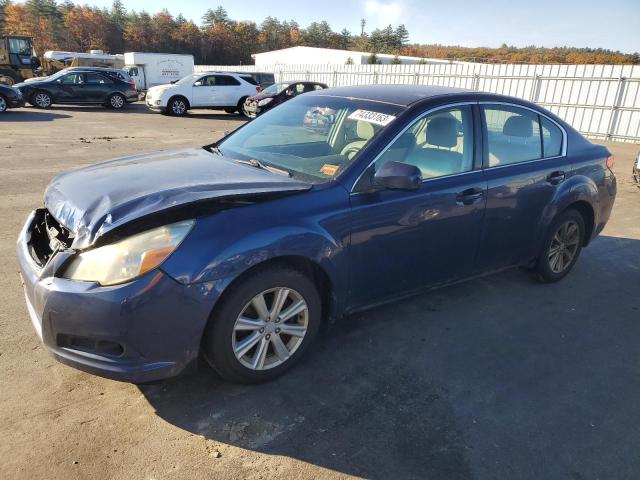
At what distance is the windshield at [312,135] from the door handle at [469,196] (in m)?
0.75

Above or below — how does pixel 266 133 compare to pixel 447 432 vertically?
above

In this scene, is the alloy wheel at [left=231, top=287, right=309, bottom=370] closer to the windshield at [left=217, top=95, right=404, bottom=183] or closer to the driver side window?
the windshield at [left=217, top=95, right=404, bottom=183]

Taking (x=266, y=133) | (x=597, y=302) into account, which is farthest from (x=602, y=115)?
(x=266, y=133)

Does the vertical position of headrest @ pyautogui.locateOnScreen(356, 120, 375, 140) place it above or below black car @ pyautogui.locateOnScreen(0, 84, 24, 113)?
above

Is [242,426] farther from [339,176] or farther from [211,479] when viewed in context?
[339,176]

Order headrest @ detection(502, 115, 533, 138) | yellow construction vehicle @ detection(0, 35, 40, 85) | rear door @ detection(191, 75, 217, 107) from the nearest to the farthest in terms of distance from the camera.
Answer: headrest @ detection(502, 115, 533, 138)
rear door @ detection(191, 75, 217, 107)
yellow construction vehicle @ detection(0, 35, 40, 85)

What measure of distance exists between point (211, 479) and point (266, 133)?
2589mm

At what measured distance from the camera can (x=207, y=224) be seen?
2471 mm

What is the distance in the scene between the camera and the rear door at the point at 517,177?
373 cm

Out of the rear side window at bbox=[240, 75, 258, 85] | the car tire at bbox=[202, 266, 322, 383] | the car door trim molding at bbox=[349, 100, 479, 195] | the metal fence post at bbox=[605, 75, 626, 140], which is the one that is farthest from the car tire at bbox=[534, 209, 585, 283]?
the rear side window at bbox=[240, 75, 258, 85]

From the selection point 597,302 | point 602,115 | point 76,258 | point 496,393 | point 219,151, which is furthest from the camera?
point 602,115

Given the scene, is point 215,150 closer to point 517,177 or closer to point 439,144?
point 439,144

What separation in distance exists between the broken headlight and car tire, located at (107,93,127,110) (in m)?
21.2

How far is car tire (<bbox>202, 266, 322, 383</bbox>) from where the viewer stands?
2.58m
